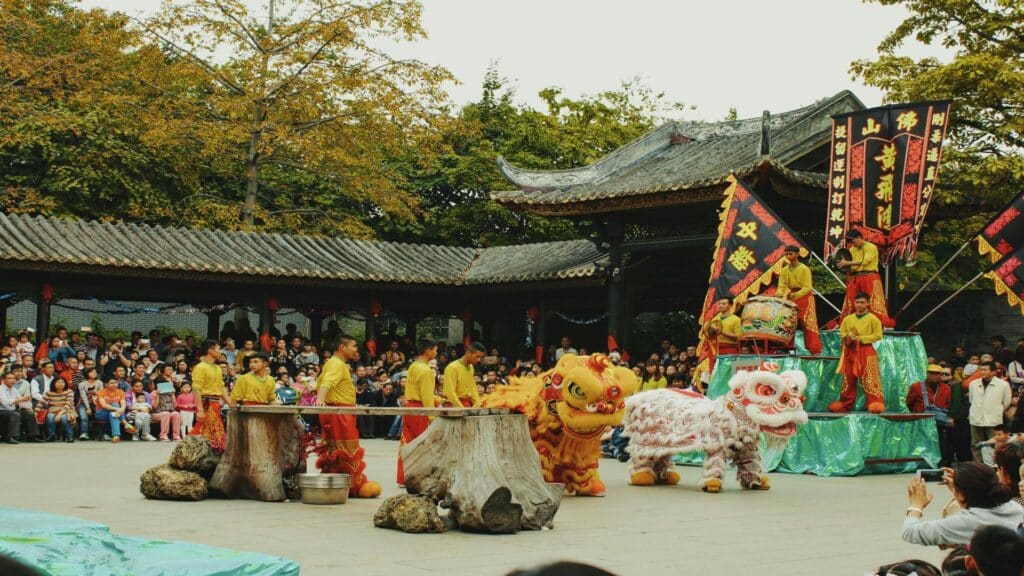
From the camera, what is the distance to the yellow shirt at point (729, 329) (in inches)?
569

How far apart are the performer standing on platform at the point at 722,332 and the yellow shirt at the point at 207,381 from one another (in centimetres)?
604

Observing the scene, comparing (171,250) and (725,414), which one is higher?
(171,250)

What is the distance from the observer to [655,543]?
7680 mm

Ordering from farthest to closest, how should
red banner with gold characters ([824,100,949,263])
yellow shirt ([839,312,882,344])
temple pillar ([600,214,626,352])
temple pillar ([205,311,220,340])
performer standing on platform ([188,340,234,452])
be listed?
temple pillar ([205,311,220,340])
temple pillar ([600,214,626,352])
red banner with gold characters ([824,100,949,263])
yellow shirt ([839,312,882,344])
performer standing on platform ([188,340,234,452])

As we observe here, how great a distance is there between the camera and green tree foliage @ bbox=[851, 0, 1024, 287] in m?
16.9

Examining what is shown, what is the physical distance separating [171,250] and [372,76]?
304 inches

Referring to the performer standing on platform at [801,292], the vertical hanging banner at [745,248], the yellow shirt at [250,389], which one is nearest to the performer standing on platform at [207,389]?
the yellow shirt at [250,389]

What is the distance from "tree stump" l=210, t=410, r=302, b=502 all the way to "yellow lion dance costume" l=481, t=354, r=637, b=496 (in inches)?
69.9

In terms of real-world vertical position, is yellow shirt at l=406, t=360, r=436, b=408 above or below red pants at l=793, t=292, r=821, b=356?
below

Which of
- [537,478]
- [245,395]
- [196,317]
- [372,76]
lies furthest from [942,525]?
[196,317]

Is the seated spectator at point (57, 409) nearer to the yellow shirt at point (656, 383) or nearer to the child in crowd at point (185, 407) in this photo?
the child in crowd at point (185, 407)

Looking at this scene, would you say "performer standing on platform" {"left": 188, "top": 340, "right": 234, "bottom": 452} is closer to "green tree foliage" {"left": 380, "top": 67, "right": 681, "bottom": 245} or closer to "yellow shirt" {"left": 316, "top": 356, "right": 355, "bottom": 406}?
"yellow shirt" {"left": 316, "top": 356, "right": 355, "bottom": 406}

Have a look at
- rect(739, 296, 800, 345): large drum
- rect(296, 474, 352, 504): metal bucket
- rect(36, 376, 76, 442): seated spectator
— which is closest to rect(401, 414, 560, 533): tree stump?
rect(296, 474, 352, 504): metal bucket

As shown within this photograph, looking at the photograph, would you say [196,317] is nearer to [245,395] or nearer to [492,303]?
[492,303]
